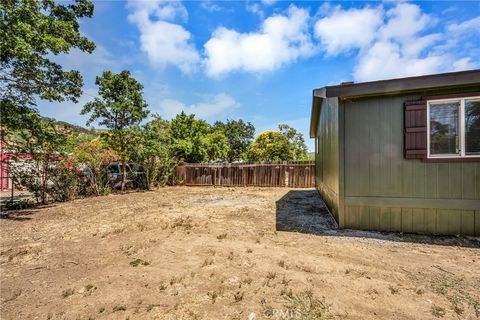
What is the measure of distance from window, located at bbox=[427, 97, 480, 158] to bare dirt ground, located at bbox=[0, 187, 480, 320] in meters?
1.53

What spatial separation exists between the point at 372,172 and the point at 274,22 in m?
6.45

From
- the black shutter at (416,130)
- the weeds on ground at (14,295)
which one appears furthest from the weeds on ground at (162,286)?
the black shutter at (416,130)

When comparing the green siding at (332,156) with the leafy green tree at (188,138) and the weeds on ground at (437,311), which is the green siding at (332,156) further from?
the leafy green tree at (188,138)

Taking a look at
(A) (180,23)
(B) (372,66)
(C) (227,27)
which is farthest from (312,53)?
(A) (180,23)

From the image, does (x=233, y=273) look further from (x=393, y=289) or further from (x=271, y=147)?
(x=271, y=147)

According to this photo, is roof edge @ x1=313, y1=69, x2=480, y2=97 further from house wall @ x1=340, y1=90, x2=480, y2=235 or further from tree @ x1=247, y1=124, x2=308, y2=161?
tree @ x1=247, y1=124, x2=308, y2=161

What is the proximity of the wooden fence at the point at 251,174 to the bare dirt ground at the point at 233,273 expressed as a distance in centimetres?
751

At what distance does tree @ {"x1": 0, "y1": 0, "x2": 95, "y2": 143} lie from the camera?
582cm

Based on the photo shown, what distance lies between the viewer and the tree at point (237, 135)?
35.7 metres

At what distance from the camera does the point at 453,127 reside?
13.9 ft

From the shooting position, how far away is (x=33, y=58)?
6668mm

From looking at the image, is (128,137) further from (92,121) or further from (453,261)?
(453,261)

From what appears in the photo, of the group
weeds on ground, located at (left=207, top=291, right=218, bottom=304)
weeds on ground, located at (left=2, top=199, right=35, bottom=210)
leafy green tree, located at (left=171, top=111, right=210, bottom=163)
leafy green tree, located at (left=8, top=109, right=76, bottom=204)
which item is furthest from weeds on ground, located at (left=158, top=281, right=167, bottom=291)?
leafy green tree, located at (left=171, top=111, right=210, bottom=163)

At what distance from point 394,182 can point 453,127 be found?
136cm
